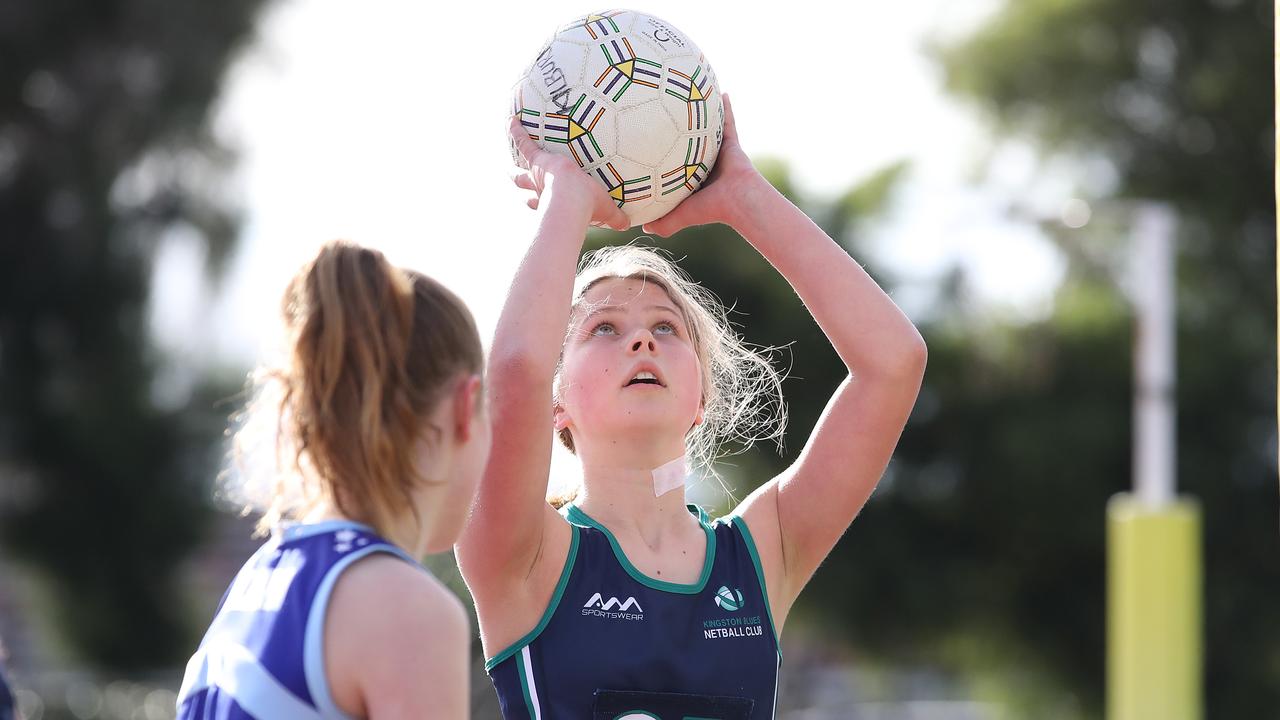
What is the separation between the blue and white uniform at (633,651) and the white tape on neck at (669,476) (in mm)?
162

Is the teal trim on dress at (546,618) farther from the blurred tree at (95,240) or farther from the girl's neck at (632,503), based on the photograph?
the blurred tree at (95,240)

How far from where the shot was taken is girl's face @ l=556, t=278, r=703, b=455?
2.76 meters

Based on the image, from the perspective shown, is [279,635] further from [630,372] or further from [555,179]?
[555,179]

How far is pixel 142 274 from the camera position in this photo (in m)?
19.2

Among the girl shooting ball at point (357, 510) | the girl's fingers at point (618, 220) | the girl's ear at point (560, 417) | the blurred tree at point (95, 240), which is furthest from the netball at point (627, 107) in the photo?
the blurred tree at point (95, 240)

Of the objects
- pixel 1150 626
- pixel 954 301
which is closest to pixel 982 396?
pixel 954 301

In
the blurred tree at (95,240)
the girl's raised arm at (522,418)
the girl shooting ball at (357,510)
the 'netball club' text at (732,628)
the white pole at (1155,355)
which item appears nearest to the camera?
the girl shooting ball at (357,510)

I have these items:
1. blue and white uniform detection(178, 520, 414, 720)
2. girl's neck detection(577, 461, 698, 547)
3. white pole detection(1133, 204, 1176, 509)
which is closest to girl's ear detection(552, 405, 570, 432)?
girl's neck detection(577, 461, 698, 547)

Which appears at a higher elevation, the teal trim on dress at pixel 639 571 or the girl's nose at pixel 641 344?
the girl's nose at pixel 641 344

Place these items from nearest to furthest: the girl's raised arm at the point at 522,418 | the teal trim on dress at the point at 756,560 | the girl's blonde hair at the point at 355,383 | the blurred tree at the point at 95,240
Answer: the girl's blonde hair at the point at 355,383, the girl's raised arm at the point at 522,418, the teal trim on dress at the point at 756,560, the blurred tree at the point at 95,240

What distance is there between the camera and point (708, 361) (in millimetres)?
3127

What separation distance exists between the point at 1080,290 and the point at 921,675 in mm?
8164

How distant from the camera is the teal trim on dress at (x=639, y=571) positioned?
8.68 feet

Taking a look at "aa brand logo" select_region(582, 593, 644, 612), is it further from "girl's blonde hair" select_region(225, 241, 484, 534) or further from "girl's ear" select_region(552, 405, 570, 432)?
"girl's blonde hair" select_region(225, 241, 484, 534)
